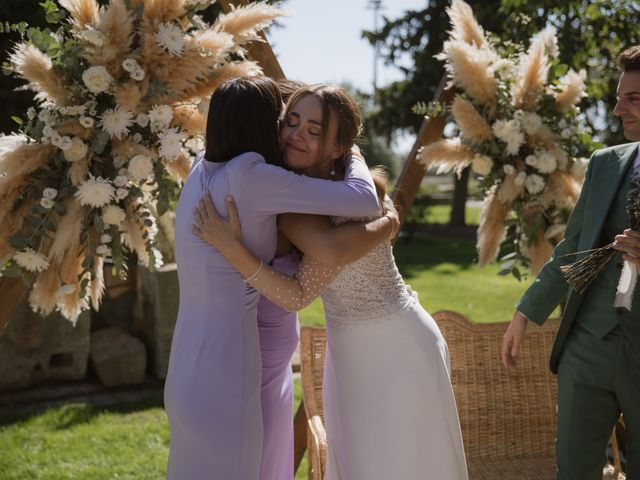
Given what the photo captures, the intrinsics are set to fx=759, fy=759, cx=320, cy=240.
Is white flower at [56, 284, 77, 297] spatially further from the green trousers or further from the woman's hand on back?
the green trousers

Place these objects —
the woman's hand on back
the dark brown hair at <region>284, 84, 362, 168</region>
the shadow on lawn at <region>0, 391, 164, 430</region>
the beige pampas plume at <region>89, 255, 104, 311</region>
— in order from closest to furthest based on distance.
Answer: the woman's hand on back, the dark brown hair at <region>284, 84, 362, 168</region>, the beige pampas plume at <region>89, 255, 104, 311</region>, the shadow on lawn at <region>0, 391, 164, 430</region>

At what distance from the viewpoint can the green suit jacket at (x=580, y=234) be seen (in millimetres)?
2727

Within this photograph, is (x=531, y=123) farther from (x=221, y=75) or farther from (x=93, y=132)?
(x=93, y=132)

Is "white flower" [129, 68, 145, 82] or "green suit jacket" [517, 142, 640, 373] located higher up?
"white flower" [129, 68, 145, 82]

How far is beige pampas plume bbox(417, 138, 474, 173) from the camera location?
3746 millimetres

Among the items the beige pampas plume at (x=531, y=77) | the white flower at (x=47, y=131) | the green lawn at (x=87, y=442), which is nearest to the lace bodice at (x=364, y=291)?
the white flower at (x=47, y=131)

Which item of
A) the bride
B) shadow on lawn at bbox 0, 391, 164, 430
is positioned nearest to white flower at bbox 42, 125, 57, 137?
the bride

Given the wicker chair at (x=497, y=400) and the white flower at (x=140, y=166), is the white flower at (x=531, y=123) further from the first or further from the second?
the white flower at (x=140, y=166)

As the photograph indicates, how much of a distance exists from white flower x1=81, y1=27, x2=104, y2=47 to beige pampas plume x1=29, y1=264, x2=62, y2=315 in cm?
90

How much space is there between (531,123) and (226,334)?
6.80 feet

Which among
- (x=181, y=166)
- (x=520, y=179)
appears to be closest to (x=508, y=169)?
(x=520, y=179)

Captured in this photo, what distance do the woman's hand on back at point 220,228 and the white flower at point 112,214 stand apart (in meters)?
0.78

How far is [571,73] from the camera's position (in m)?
3.78

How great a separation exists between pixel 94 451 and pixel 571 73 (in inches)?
138
